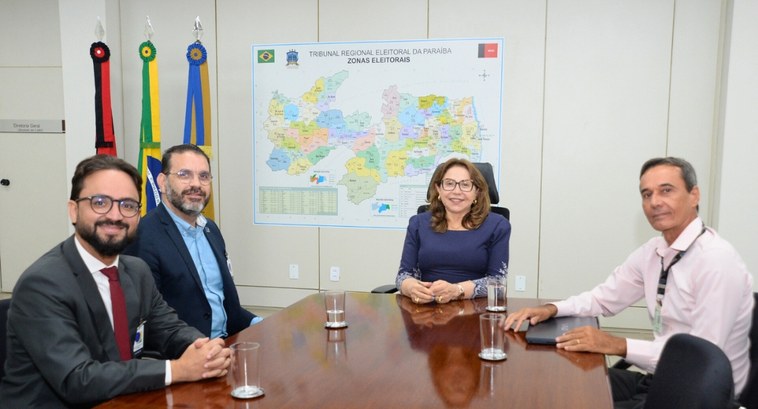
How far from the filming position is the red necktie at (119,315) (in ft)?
5.67

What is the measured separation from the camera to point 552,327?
203 cm

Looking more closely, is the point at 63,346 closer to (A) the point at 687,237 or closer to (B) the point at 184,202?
(B) the point at 184,202

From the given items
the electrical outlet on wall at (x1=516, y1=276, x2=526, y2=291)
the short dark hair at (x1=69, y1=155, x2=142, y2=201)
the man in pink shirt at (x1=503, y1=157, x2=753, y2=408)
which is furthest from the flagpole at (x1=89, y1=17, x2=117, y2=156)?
the man in pink shirt at (x1=503, y1=157, x2=753, y2=408)

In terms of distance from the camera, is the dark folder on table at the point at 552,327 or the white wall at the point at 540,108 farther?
the white wall at the point at 540,108

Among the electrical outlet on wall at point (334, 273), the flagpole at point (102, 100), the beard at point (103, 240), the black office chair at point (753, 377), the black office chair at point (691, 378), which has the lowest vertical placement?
the electrical outlet on wall at point (334, 273)

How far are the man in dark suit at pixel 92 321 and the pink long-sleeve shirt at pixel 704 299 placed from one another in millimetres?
1480

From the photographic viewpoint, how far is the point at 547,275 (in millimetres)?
4559

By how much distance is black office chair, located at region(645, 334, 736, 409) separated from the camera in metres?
1.26

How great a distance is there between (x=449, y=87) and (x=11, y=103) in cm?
419

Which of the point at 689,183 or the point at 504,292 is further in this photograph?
the point at 504,292

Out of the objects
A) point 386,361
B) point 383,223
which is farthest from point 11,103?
point 386,361

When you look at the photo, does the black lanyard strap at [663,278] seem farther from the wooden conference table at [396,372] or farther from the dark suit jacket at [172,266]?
the dark suit jacket at [172,266]

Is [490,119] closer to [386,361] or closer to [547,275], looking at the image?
[547,275]

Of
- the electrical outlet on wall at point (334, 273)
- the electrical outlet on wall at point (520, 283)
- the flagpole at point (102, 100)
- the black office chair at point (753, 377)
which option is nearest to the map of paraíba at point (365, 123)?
the electrical outlet on wall at point (334, 273)
